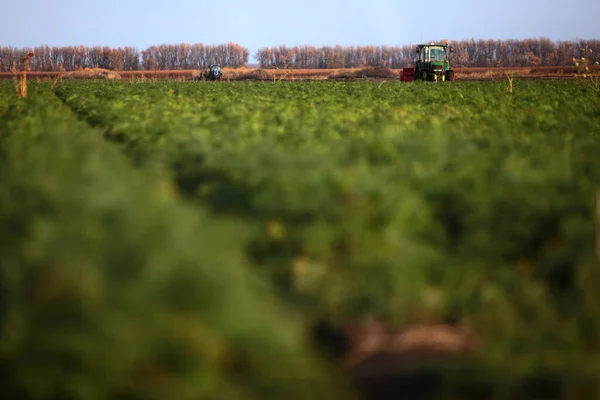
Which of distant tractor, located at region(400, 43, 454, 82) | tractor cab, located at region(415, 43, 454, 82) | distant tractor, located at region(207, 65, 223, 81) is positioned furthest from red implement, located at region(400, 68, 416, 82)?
distant tractor, located at region(207, 65, 223, 81)

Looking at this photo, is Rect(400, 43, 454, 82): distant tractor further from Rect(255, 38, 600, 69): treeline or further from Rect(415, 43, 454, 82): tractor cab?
Rect(255, 38, 600, 69): treeline

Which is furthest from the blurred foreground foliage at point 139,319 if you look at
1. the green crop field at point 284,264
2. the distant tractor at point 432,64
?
the distant tractor at point 432,64

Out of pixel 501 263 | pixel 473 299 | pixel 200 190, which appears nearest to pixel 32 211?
pixel 200 190

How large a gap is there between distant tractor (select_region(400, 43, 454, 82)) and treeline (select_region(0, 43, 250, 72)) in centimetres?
5990

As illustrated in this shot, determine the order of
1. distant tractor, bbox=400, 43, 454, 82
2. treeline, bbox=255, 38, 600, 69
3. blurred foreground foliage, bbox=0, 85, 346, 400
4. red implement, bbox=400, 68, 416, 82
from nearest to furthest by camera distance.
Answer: blurred foreground foliage, bbox=0, 85, 346, 400, distant tractor, bbox=400, 43, 454, 82, red implement, bbox=400, 68, 416, 82, treeline, bbox=255, 38, 600, 69

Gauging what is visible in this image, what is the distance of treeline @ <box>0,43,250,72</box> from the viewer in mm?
97750

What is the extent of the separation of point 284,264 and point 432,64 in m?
37.9

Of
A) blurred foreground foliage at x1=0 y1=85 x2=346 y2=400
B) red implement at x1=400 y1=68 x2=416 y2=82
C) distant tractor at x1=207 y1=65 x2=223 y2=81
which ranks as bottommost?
blurred foreground foliage at x1=0 y1=85 x2=346 y2=400

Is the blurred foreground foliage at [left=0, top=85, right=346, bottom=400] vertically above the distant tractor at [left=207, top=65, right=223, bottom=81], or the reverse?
the distant tractor at [left=207, top=65, right=223, bottom=81]

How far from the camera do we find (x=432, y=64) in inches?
1599

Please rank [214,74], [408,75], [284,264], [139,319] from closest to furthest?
[139,319], [284,264], [408,75], [214,74]

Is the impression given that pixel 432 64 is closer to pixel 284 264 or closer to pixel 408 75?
pixel 408 75

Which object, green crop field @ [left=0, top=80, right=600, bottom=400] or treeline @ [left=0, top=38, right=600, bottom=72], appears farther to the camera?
treeline @ [left=0, top=38, right=600, bottom=72]

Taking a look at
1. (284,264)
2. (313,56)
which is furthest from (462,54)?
(284,264)
